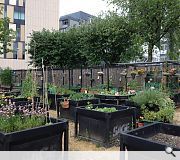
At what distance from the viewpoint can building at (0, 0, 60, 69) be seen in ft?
135

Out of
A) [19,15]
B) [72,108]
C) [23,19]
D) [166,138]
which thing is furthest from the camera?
[23,19]

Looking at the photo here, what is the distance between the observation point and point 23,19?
43000 mm

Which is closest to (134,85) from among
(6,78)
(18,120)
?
(18,120)

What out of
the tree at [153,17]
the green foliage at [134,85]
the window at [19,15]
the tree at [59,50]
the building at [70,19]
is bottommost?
the green foliage at [134,85]

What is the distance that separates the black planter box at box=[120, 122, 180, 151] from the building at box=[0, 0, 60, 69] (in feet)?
127

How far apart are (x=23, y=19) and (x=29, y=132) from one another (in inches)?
1688

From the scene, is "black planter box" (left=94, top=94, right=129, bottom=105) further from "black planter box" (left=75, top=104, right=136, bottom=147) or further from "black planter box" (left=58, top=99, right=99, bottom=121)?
"black planter box" (left=75, top=104, right=136, bottom=147)

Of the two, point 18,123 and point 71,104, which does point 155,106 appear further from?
point 18,123

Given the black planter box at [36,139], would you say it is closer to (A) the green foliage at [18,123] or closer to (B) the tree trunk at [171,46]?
(A) the green foliage at [18,123]

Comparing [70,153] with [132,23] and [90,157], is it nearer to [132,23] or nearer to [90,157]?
[90,157]

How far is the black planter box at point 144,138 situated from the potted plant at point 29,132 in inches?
40.6

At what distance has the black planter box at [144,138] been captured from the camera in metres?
2.50

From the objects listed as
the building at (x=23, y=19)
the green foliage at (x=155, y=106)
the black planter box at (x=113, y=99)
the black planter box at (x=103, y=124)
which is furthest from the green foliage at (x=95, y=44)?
the building at (x=23, y=19)

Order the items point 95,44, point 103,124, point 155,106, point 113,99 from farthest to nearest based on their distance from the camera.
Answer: point 95,44
point 113,99
point 155,106
point 103,124
